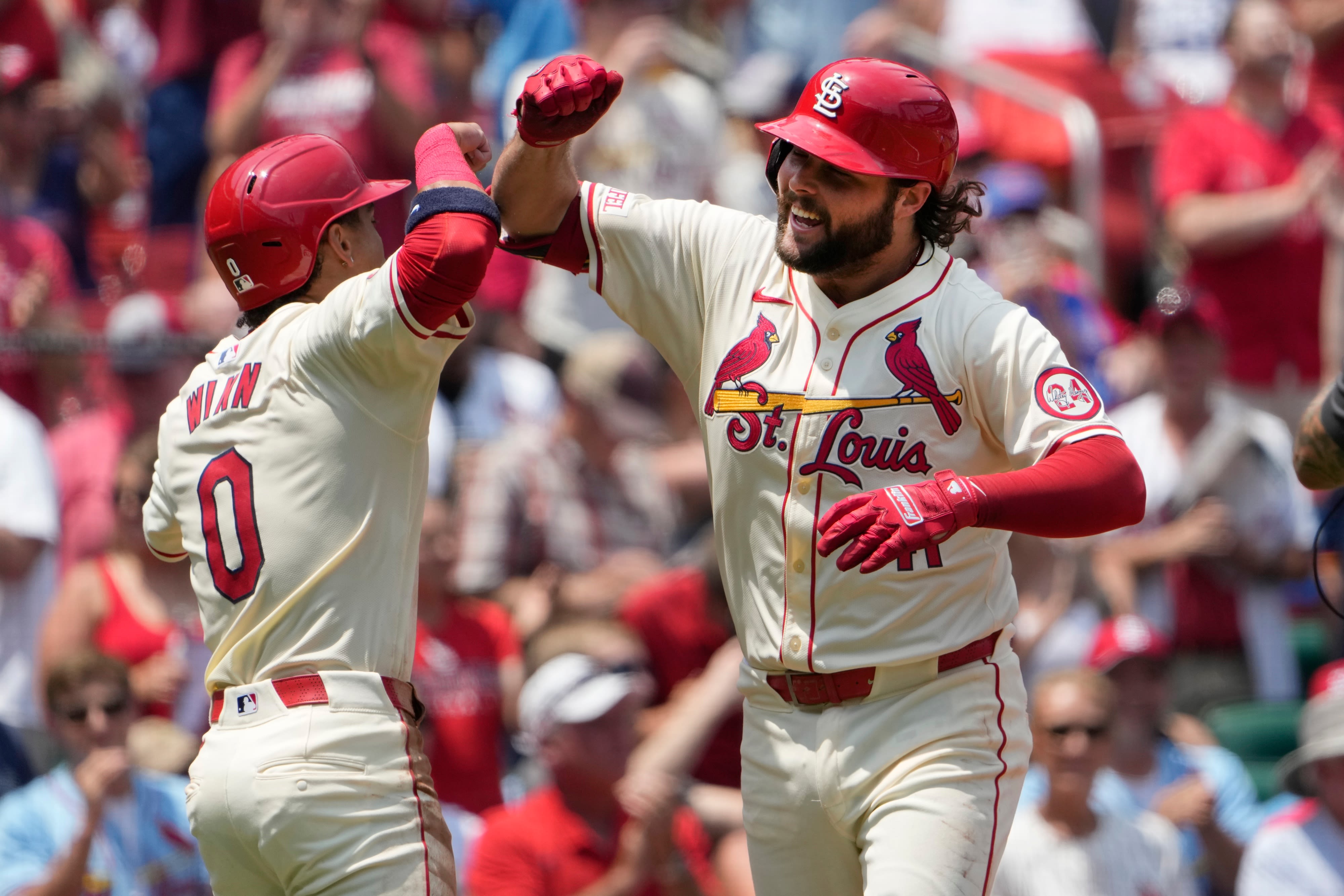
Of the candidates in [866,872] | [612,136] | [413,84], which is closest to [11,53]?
[413,84]

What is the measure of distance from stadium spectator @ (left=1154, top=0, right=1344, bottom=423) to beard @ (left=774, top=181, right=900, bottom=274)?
15.8 feet

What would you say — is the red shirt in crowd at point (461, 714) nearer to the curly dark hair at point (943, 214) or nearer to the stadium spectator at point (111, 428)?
the stadium spectator at point (111, 428)

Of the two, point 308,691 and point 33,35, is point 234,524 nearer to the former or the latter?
point 308,691

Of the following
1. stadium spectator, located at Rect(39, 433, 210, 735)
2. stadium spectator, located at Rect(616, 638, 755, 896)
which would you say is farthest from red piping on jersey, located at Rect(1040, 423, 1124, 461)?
stadium spectator, located at Rect(39, 433, 210, 735)

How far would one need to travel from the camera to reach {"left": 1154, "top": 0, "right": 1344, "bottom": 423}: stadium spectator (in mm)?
8156

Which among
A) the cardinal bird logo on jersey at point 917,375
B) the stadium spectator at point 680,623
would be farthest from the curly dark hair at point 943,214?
the stadium spectator at point 680,623

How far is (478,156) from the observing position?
406 centimetres

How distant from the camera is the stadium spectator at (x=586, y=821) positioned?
5.46 meters

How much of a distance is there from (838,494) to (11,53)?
6216 mm

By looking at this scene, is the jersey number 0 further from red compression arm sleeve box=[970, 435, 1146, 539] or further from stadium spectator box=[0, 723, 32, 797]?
stadium spectator box=[0, 723, 32, 797]

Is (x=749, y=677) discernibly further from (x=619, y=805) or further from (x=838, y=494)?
(x=619, y=805)

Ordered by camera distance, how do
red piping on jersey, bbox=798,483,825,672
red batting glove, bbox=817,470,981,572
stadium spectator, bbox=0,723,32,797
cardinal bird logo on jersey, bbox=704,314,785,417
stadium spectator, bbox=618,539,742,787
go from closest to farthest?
red batting glove, bbox=817,470,981,572, red piping on jersey, bbox=798,483,825,672, cardinal bird logo on jersey, bbox=704,314,785,417, stadium spectator, bbox=0,723,32,797, stadium spectator, bbox=618,539,742,787

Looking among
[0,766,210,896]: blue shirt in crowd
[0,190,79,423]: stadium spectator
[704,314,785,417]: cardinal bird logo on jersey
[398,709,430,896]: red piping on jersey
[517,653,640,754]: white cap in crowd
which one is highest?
[704,314,785,417]: cardinal bird logo on jersey

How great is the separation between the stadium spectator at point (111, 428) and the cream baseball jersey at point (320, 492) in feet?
10.9
